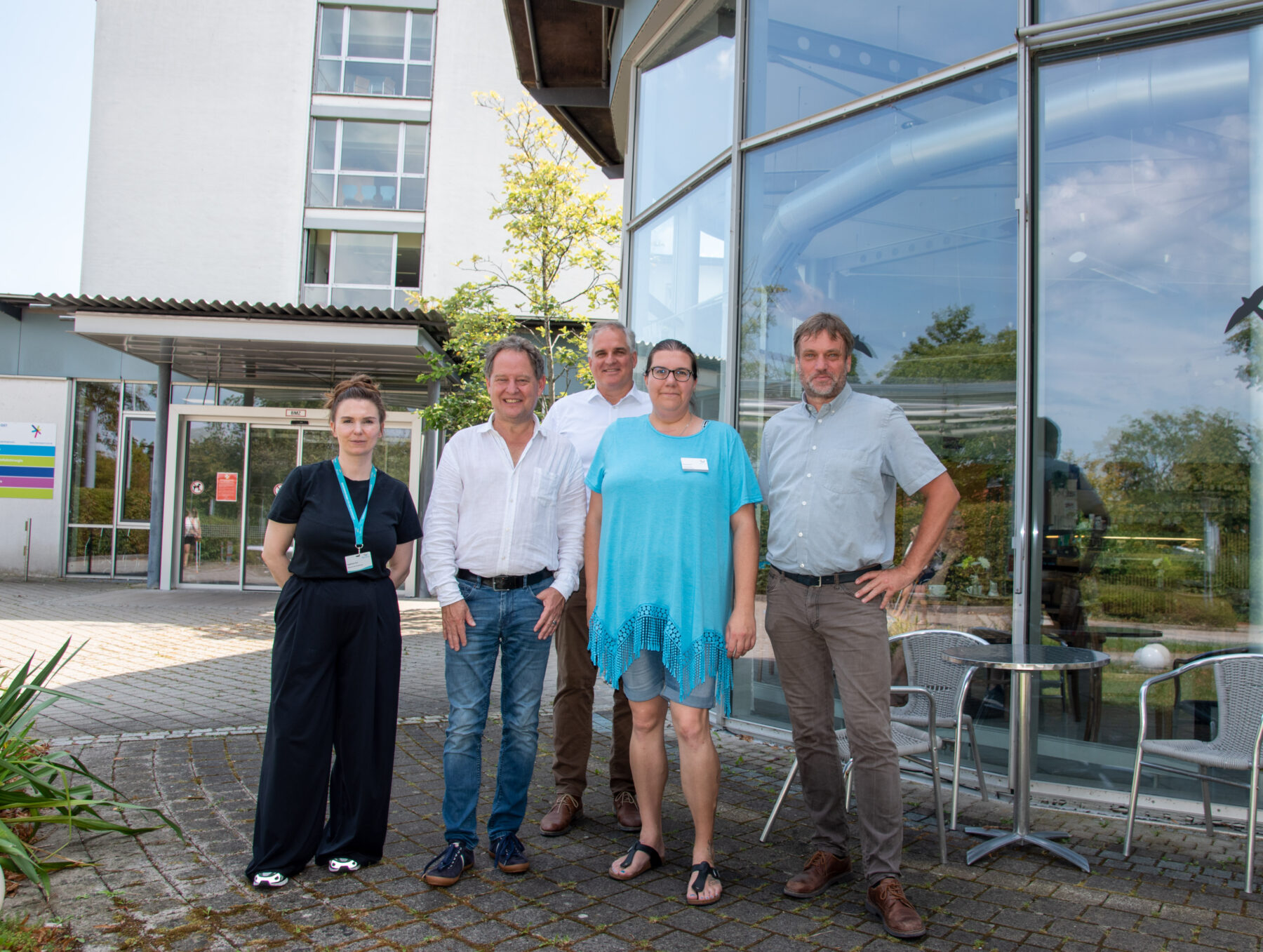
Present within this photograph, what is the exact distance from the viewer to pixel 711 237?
634cm

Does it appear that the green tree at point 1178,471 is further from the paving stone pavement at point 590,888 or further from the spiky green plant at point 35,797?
the spiky green plant at point 35,797

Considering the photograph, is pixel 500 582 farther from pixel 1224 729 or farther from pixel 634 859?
pixel 1224 729

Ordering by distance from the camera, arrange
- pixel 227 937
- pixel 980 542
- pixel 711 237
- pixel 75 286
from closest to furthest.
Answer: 1. pixel 227 937
2. pixel 980 542
3. pixel 711 237
4. pixel 75 286

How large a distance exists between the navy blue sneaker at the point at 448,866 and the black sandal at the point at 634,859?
0.53m

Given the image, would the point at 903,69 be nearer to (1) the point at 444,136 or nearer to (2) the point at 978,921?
(2) the point at 978,921

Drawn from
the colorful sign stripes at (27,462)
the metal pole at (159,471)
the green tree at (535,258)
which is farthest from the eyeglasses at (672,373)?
the colorful sign stripes at (27,462)

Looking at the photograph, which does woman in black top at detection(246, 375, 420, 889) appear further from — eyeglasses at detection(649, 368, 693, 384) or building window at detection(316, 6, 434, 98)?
building window at detection(316, 6, 434, 98)

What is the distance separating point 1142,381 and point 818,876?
2.89 m

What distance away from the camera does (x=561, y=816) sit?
12.3 ft

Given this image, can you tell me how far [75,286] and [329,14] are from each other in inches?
346

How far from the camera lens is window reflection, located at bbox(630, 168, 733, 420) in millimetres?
6090

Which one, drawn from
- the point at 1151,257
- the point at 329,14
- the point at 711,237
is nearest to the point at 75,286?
the point at 329,14

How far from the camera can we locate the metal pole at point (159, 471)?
1352 centimetres

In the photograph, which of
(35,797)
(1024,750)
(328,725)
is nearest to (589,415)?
(328,725)
